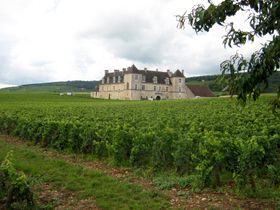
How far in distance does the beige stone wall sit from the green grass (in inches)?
3807

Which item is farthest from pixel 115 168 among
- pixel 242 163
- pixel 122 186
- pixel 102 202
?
pixel 242 163

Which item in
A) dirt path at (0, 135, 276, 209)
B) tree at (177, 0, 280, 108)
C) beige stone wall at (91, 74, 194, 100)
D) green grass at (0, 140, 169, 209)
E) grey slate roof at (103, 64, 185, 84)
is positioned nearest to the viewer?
tree at (177, 0, 280, 108)

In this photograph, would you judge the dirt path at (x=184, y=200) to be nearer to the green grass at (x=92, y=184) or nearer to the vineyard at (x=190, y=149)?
the green grass at (x=92, y=184)

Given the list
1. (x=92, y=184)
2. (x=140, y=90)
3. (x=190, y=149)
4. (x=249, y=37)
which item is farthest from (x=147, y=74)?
Answer: (x=249, y=37)

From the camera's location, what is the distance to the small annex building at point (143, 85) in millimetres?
110512

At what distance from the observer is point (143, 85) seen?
11269 centimetres

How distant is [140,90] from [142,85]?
190 cm

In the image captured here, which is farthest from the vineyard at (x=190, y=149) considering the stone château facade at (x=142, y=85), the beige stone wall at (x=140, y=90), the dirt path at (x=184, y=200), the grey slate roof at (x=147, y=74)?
the grey slate roof at (x=147, y=74)

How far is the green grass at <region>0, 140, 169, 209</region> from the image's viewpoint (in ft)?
26.9

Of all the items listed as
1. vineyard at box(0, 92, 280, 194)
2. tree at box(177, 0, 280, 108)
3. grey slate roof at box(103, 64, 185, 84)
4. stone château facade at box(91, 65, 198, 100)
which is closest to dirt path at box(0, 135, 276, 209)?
vineyard at box(0, 92, 280, 194)

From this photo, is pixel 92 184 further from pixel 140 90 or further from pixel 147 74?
pixel 147 74

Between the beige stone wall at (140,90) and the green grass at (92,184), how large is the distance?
9669 centimetres

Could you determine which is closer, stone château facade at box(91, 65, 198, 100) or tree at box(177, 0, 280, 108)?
tree at box(177, 0, 280, 108)

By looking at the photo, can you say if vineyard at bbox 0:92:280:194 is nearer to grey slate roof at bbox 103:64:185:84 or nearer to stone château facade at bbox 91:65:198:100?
stone château facade at bbox 91:65:198:100
